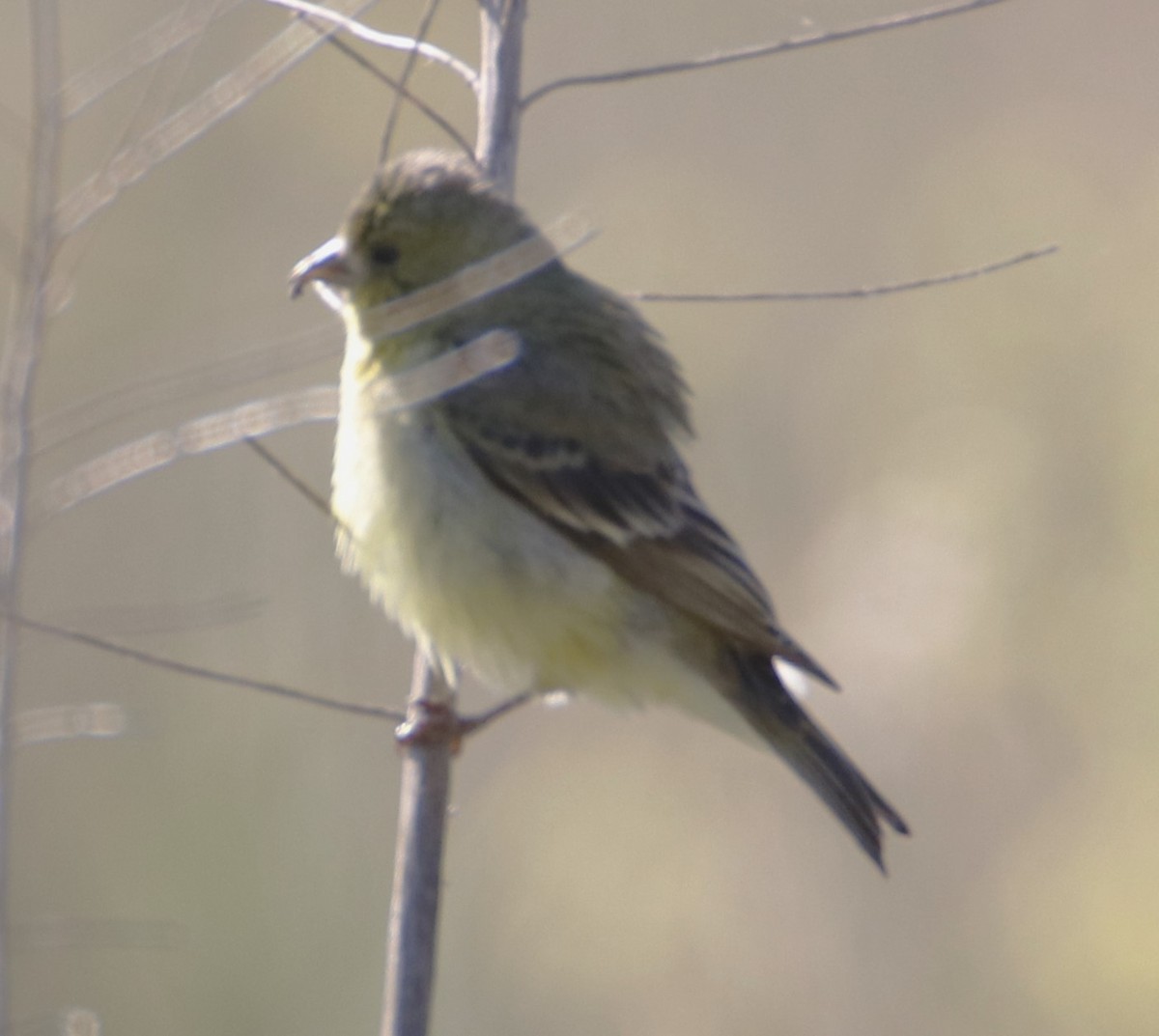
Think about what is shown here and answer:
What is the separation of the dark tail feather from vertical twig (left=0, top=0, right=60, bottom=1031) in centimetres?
171

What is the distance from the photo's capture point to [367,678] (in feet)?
17.9

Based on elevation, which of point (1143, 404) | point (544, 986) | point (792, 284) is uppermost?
point (792, 284)

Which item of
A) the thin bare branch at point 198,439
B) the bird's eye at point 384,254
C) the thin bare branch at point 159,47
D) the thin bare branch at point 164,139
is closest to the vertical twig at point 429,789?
the bird's eye at point 384,254

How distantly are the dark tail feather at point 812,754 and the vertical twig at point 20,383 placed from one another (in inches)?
Result: 67.5

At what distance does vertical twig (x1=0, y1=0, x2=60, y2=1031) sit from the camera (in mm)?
2670

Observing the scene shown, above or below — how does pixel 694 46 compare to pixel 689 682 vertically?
above

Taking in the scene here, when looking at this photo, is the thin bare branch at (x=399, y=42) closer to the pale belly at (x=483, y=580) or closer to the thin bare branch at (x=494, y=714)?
the pale belly at (x=483, y=580)

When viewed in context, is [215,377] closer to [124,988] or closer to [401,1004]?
[401,1004]

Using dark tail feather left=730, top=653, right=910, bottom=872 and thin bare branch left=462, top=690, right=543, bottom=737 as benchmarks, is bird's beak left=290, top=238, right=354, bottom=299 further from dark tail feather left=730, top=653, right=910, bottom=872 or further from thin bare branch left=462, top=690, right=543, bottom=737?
dark tail feather left=730, top=653, right=910, bottom=872

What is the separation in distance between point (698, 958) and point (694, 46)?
3.72m

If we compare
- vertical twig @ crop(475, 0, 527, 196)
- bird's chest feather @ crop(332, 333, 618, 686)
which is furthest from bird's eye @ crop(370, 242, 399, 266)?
vertical twig @ crop(475, 0, 527, 196)

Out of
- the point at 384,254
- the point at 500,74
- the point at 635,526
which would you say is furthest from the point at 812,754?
the point at 500,74

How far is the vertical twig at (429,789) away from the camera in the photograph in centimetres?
327

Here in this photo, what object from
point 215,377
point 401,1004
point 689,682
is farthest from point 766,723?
point 215,377
